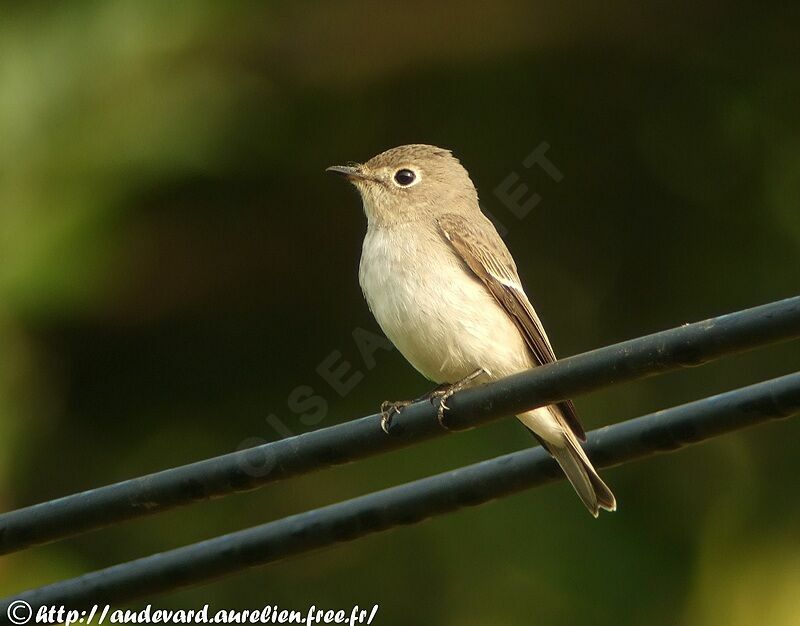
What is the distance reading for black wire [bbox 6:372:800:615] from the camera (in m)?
3.88

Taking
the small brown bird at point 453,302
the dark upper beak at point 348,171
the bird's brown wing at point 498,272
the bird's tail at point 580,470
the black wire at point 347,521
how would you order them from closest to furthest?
the black wire at point 347,521 < the bird's tail at point 580,470 < the small brown bird at point 453,302 < the bird's brown wing at point 498,272 < the dark upper beak at point 348,171

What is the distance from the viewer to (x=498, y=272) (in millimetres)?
6008

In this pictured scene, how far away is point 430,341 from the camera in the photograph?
554 centimetres

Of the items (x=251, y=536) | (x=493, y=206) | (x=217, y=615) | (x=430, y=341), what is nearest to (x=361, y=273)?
(x=430, y=341)

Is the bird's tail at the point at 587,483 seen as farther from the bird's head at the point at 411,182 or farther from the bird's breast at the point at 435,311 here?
the bird's head at the point at 411,182

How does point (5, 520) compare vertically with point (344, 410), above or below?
above

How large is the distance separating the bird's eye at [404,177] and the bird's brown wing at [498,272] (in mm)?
377

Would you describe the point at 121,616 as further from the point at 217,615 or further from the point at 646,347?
the point at 646,347

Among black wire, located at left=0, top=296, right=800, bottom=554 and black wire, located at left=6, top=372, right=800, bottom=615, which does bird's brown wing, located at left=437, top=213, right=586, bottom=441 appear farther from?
black wire, located at left=0, top=296, right=800, bottom=554

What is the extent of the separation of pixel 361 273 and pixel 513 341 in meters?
A: 0.79

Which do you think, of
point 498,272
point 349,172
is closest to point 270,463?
point 498,272

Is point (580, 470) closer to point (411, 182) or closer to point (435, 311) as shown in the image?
point (435, 311)

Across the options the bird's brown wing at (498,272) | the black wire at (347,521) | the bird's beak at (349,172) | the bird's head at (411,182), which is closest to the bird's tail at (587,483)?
the bird's brown wing at (498,272)

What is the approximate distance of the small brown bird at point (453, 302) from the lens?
555cm
